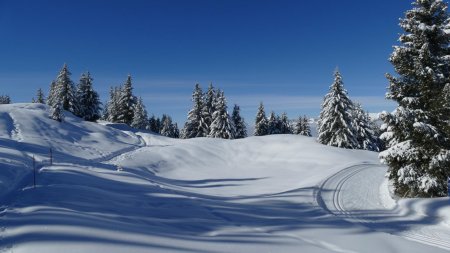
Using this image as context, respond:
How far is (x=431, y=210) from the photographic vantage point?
47.6 ft

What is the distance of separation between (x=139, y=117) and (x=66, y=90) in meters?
15.8

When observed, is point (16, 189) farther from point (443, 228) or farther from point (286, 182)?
point (286, 182)

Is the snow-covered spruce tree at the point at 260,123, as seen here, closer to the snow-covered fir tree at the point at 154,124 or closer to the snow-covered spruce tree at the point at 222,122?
the snow-covered spruce tree at the point at 222,122

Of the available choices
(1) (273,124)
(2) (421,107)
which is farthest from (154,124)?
(2) (421,107)

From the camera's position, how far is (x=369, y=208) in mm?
16125

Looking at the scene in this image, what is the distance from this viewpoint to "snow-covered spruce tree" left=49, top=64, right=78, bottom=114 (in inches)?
2404

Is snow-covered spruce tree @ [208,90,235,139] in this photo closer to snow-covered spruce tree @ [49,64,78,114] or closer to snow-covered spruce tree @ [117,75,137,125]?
snow-covered spruce tree @ [117,75,137,125]

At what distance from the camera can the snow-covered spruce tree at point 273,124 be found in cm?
6862

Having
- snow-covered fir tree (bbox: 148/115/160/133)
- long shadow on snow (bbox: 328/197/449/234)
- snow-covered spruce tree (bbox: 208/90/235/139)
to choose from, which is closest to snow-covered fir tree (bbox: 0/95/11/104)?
snow-covered fir tree (bbox: 148/115/160/133)

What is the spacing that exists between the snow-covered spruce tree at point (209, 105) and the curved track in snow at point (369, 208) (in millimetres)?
39353

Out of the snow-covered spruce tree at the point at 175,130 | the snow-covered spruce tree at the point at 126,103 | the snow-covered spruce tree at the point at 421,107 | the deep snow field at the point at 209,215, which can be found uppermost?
the snow-covered spruce tree at the point at 126,103

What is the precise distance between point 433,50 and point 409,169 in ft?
21.4

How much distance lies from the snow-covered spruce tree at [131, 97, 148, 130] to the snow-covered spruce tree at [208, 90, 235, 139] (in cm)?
2199

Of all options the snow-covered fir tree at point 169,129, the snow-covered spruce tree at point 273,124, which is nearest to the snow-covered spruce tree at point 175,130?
the snow-covered fir tree at point 169,129
